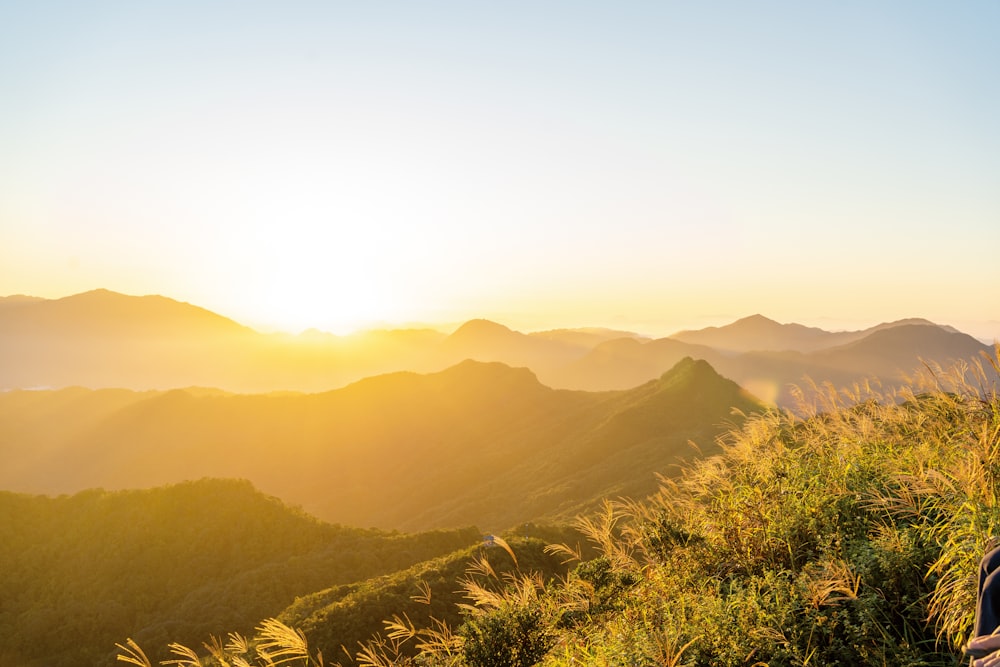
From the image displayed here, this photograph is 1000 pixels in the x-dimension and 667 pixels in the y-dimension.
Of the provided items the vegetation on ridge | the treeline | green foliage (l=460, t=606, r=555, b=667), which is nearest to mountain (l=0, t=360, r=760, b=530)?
the treeline

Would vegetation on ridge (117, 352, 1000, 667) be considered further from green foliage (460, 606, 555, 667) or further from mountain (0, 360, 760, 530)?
mountain (0, 360, 760, 530)

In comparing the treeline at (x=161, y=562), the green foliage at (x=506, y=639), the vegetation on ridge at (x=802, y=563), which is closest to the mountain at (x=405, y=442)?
the treeline at (x=161, y=562)

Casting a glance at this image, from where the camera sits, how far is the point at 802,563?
17.8 ft

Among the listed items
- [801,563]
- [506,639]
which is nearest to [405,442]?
[506,639]

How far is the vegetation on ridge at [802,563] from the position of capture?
4133 mm

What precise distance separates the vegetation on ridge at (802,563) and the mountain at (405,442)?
3968 cm

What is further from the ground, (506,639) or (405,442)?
(506,639)

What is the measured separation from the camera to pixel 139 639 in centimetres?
2122

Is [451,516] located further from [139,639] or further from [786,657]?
[786,657]

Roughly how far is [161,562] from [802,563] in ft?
103

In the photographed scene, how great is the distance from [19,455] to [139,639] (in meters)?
101

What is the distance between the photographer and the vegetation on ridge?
4.13 metres

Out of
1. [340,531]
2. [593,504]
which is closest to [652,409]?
[593,504]

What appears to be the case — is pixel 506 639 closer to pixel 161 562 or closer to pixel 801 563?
pixel 801 563
